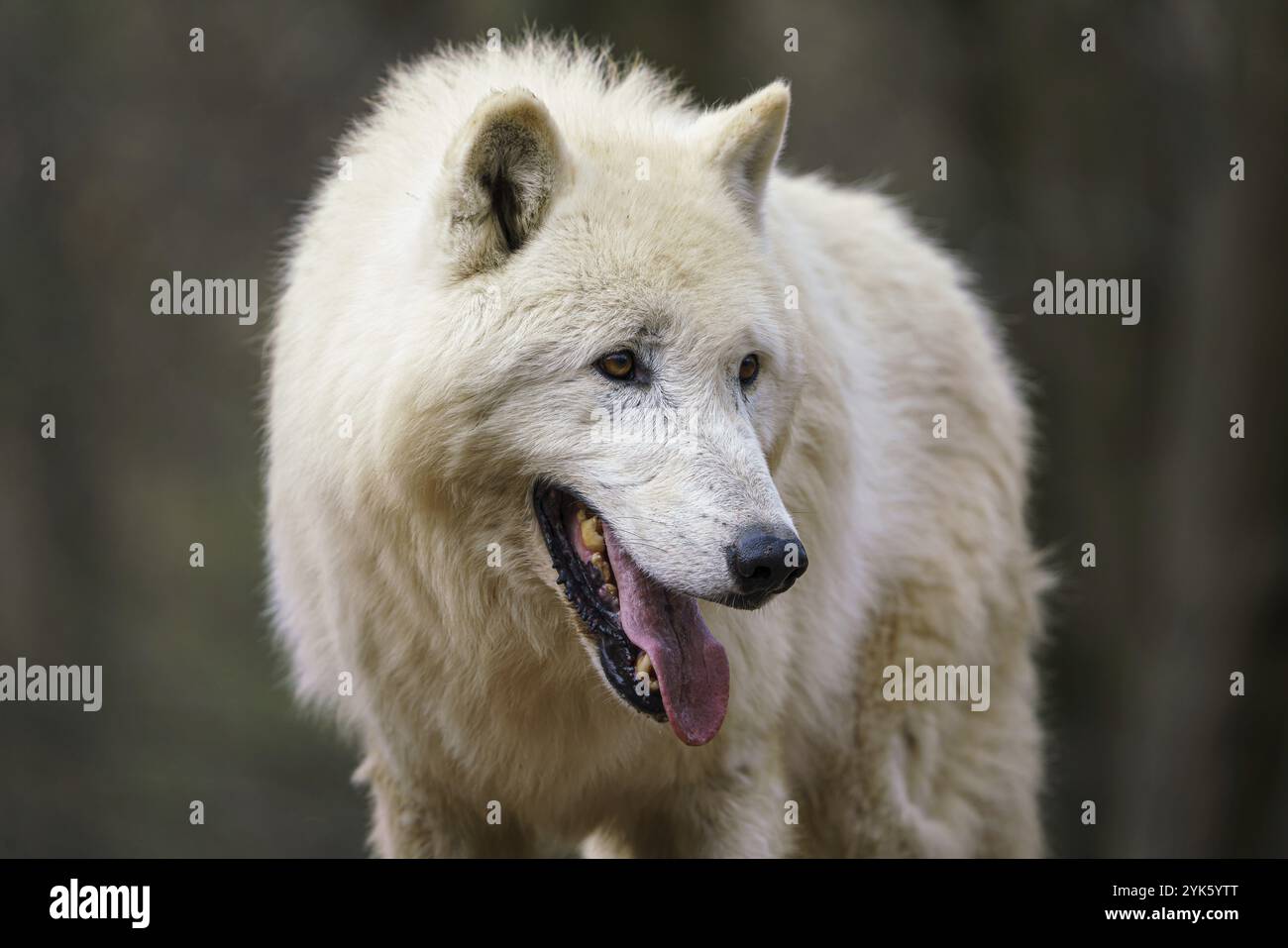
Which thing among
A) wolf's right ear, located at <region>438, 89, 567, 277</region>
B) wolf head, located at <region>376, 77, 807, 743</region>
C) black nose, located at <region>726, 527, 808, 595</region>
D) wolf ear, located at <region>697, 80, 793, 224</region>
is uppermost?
wolf ear, located at <region>697, 80, 793, 224</region>

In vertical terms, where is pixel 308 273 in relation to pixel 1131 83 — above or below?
below

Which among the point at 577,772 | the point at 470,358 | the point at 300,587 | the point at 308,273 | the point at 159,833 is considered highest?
the point at 308,273

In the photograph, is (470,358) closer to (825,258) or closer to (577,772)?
(577,772)

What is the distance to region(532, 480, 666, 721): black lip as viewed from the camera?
3467mm

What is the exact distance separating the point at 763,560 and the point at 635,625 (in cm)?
44

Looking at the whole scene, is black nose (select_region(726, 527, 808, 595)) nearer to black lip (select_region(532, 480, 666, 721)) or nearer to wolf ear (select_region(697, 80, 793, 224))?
black lip (select_region(532, 480, 666, 721))

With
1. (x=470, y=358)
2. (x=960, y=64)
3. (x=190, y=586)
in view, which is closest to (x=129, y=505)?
(x=190, y=586)

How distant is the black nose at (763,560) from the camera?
3.15 m

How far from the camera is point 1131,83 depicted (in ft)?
33.2

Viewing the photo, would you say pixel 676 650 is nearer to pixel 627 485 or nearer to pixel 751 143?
pixel 627 485

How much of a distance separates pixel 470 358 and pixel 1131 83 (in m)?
8.11

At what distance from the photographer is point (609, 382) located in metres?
3.38

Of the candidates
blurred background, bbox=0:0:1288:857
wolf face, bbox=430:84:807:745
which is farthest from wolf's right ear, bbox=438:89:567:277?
blurred background, bbox=0:0:1288:857

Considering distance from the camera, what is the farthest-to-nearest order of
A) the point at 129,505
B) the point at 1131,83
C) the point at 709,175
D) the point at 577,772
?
1. the point at 129,505
2. the point at 1131,83
3. the point at 577,772
4. the point at 709,175
